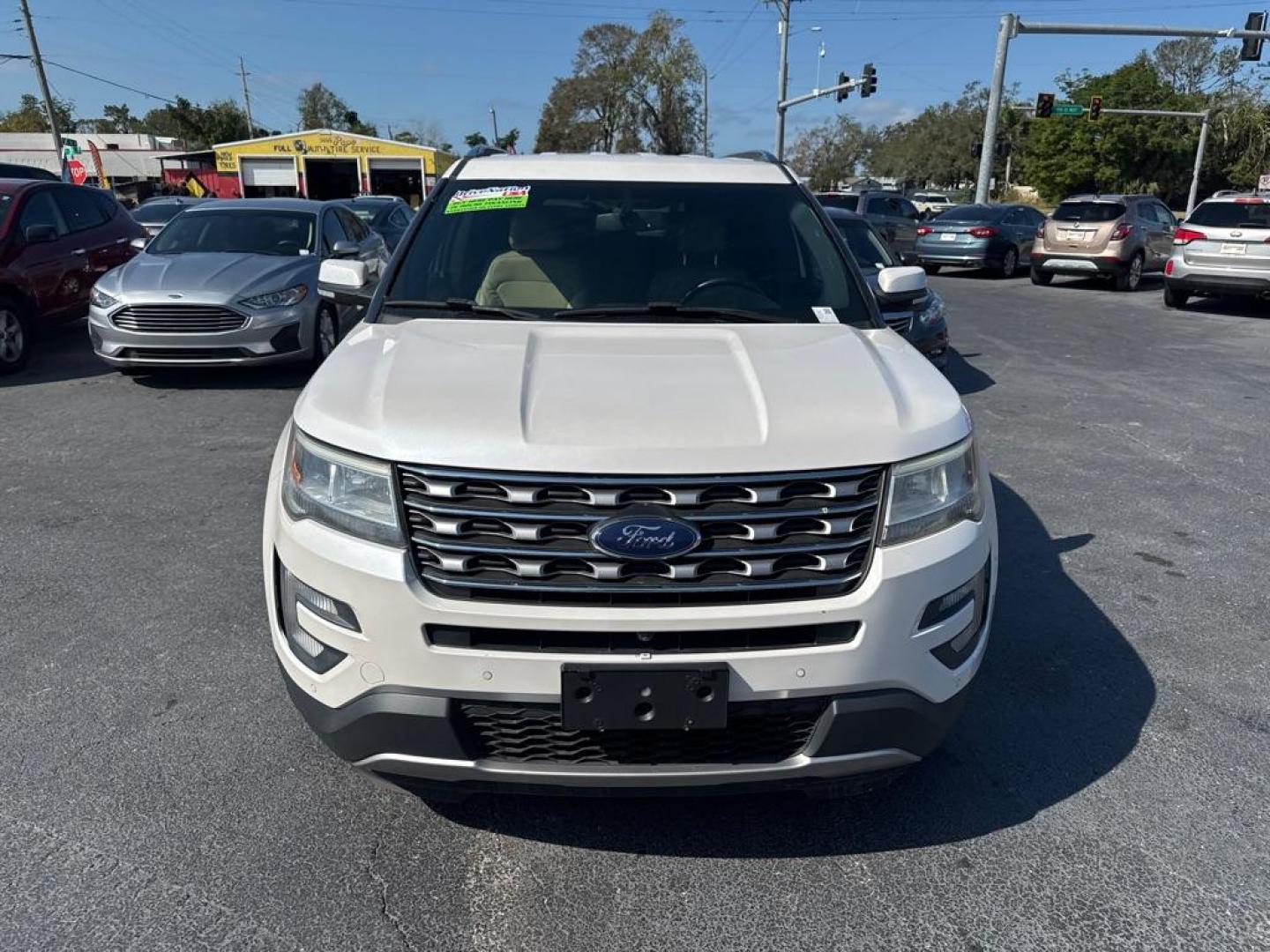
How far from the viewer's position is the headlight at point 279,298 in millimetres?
8062

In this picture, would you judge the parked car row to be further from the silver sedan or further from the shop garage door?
the shop garage door

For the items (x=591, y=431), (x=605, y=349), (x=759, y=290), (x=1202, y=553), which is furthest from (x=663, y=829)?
(x=1202, y=553)

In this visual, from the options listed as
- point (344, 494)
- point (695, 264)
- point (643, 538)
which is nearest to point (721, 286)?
point (695, 264)

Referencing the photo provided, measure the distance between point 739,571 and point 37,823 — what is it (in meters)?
2.16

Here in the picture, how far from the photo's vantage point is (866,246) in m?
9.12

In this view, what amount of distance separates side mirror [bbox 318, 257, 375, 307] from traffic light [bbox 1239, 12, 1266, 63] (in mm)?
26368

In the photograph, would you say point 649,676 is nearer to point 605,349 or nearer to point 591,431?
point 591,431

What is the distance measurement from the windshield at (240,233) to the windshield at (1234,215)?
12.4 metres

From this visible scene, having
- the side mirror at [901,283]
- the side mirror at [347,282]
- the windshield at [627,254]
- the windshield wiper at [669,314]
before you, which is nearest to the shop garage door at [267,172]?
the side mirror at [347,282]

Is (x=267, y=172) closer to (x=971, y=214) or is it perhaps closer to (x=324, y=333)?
(x=971, y=214)

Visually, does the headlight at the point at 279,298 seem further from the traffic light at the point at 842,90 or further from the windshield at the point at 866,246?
the traffic light at the point at 842,90

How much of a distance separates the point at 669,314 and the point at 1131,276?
56.7 ft

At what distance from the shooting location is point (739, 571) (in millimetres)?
2305

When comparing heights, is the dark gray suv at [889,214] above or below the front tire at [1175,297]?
above
